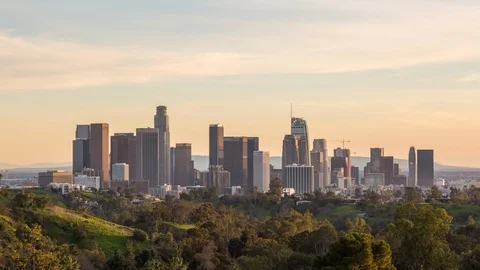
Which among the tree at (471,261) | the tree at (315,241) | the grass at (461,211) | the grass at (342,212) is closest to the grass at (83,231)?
the tree at (315,241)

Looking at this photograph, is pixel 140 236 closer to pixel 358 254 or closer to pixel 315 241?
pixel 315 241

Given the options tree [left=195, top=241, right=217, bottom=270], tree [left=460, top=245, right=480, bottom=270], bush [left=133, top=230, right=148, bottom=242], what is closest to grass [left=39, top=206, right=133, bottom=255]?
bush [left=133, top=230, right=148, bottom=242]

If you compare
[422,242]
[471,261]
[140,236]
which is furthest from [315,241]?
[471,261]

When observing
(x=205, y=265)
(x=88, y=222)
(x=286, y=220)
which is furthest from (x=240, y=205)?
(x=205, y=265)

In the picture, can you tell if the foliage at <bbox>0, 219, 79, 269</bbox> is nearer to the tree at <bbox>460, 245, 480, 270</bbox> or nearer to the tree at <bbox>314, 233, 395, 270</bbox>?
the tree at <bbox>314, 233, 395, 270</bbox>

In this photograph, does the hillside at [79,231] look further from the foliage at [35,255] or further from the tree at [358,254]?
the tree at [358,254]
